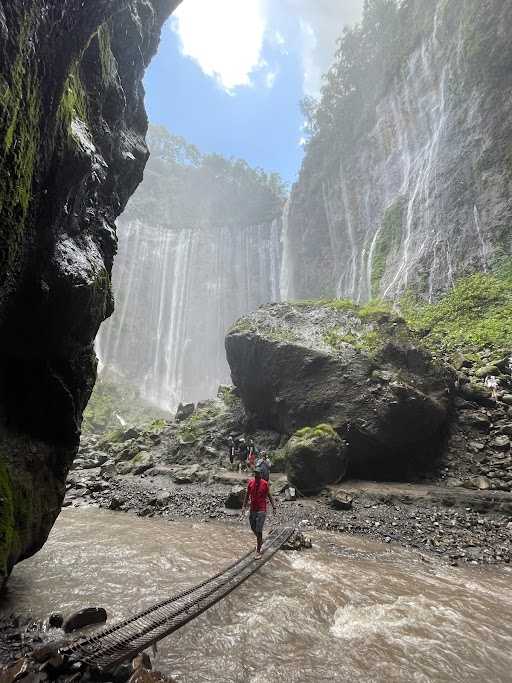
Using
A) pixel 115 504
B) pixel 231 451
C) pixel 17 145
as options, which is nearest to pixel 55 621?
pixel 17 145

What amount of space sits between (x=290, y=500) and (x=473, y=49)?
97.1 ft

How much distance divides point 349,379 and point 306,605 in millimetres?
10339

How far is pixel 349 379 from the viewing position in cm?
1559

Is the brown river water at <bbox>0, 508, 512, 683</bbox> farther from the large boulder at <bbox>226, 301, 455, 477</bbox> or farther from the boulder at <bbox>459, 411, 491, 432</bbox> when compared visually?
the boulder at <bbox>459, 411, 491, 432</bbox>

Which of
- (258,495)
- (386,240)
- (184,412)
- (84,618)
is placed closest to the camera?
(84,618)

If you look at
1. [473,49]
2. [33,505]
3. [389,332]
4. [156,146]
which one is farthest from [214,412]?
[156,146]

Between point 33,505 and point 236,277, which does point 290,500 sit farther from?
point 236,277

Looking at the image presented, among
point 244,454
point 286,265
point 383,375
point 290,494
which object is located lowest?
point 290,494

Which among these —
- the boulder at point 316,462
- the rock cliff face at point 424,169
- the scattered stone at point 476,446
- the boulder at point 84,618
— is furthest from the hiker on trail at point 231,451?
the rock cliff face at point 424,169

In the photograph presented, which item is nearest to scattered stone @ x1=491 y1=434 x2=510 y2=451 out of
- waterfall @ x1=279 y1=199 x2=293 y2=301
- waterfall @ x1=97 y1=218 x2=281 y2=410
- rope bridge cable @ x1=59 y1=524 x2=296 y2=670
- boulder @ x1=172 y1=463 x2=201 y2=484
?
rope bridge cable @ x1=59 y1=524 x2=296 y2=670

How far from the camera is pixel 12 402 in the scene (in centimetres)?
582

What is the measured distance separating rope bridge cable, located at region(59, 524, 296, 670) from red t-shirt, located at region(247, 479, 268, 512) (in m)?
1.10

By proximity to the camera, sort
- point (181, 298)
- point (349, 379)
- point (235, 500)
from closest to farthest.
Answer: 1. point (235, 500)
2. point (349, 379)
3. point (181, 298)

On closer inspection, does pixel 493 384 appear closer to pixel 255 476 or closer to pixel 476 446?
pixel 476 446
